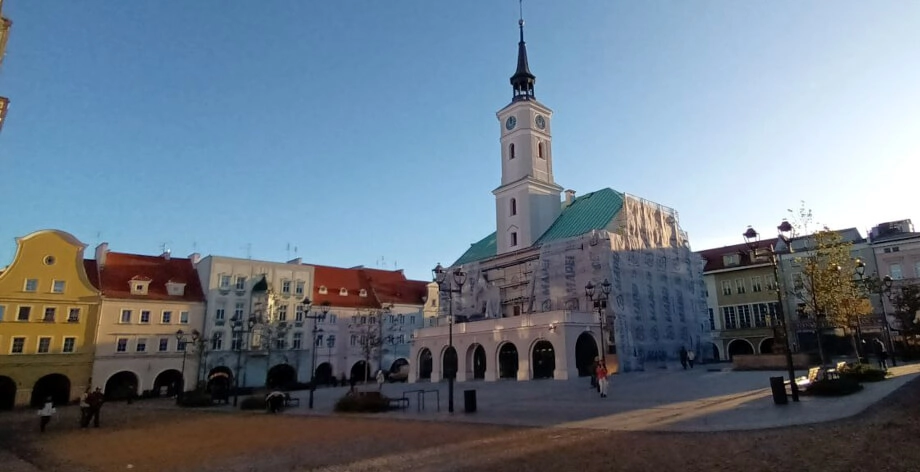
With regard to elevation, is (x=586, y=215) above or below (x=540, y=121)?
below

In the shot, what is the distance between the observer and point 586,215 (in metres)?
51.5

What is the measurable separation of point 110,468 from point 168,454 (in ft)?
6.46

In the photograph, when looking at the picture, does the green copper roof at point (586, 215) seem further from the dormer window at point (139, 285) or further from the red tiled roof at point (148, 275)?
the dormer window at point (139, 285)

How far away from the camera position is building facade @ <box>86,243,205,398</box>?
47344mm

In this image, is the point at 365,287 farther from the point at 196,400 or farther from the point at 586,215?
the point at 196,400

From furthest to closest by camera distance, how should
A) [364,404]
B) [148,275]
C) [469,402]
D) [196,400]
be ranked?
[148,275] < [196,400] < [364,404] < [469,402]

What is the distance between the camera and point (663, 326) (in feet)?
152

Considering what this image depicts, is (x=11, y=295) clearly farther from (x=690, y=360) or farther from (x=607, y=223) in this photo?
(x=690, y=360)

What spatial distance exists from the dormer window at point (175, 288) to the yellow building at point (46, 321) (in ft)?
19.7

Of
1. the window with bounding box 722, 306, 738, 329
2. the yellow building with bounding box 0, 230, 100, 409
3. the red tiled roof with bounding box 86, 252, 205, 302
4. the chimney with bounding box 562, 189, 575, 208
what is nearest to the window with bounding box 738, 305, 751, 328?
the window with bounding box 722, 306, 738, 329

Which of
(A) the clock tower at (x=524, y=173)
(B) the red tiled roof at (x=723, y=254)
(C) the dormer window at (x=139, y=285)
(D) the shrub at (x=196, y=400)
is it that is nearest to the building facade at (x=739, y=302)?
(B) the red tiled roof at (x=723, y=254)

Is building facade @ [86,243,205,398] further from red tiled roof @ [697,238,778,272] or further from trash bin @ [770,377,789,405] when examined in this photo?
red tiled roof @ [697,238,778,272]

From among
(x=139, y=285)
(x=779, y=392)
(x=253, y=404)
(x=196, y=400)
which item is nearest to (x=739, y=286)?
(x=779, y=392)

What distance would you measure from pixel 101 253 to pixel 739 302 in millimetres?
65000
